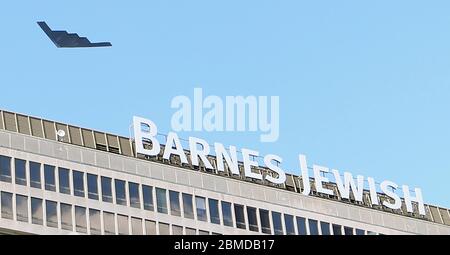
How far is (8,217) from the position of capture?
116m

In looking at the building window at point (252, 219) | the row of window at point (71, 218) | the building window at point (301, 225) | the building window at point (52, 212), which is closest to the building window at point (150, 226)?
the row of window at point (71, 218)

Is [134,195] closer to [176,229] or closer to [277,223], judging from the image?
[176,229]

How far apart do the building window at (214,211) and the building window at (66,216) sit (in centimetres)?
1545

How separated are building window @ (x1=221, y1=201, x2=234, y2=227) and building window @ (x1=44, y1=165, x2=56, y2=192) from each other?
60.5 ft

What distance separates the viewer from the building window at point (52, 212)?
11856cm

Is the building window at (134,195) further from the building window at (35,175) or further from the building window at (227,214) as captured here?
the building window at (35,175)

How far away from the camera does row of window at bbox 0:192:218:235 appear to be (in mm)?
116938

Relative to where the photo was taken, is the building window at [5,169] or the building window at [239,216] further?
the building window at [239,216]

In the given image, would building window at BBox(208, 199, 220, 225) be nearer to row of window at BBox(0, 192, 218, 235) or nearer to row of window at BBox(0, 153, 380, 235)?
row of window at BBox(0, 153, 380, 235)

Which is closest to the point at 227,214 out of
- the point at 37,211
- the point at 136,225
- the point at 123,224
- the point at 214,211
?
the point at 214,211

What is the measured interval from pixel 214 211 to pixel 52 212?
17.9 m
